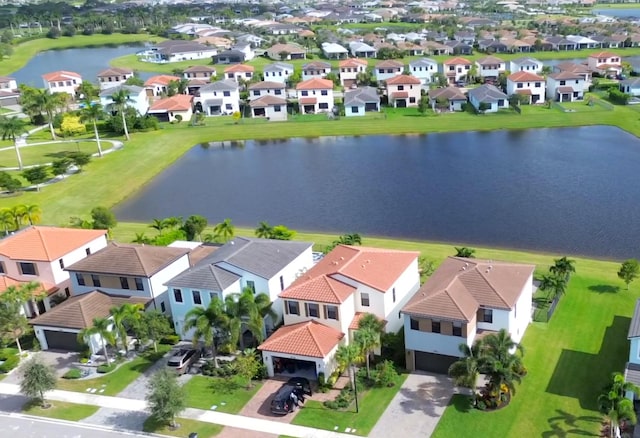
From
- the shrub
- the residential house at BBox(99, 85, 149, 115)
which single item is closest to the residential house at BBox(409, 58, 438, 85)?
the residential house at BBox(99, 85, 149, 115)

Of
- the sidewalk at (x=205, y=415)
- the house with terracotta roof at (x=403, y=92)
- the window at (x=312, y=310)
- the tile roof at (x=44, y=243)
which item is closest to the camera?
the sidewalk at (x=205, y=415)

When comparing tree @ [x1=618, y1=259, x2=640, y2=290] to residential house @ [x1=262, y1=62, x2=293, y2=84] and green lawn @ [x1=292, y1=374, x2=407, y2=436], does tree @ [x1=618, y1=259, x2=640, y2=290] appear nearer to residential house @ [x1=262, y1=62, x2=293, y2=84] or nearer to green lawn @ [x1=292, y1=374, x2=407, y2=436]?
green lawn @ [x1=292, y1=374, x2=407, y2=436]

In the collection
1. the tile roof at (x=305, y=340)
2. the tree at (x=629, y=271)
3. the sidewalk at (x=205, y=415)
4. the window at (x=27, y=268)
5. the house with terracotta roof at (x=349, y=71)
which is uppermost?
the house with terracotta roof at (x=349, y=71)

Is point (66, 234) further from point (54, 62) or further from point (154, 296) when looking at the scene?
point (54, 62)

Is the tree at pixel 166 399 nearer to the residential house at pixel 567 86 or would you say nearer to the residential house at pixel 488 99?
the residential house at pixel 488 99

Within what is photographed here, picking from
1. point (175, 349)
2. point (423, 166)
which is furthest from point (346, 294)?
point (423, 166)

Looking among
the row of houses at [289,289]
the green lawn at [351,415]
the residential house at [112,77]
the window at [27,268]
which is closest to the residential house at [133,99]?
the residential house at [112,77]
